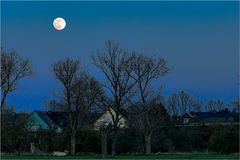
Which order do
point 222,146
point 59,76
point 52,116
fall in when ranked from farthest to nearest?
1. point 52,116
2. point 59,76
3. point 222,146

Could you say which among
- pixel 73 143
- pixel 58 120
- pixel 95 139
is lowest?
pixel 73 143

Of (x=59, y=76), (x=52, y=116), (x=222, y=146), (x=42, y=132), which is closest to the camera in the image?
(x=222, y=146)

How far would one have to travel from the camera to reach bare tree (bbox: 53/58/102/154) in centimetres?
5556

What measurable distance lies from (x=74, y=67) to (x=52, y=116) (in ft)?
69.0

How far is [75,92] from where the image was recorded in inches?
2258

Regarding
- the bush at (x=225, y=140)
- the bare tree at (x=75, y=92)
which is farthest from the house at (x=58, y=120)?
the bush at (x=225, y=140)

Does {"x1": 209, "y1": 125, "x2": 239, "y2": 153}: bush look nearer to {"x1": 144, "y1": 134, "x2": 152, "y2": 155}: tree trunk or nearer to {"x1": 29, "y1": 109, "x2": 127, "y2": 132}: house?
{"x1": 144, "y1": 134, "x2": 152, "y2": 155}: tree trunk

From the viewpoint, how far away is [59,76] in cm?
5847

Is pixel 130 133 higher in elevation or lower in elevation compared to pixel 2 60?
lower

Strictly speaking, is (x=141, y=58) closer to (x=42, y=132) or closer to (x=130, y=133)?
(x=130, y=133)

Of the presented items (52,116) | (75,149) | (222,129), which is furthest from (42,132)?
(52,116)

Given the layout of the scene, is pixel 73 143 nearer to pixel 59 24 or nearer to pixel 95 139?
pixel 95 139

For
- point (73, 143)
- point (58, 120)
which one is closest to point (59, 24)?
point (73, 143)

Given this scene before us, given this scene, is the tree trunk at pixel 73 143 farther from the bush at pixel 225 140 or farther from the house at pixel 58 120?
the bush at pixel 225 140
